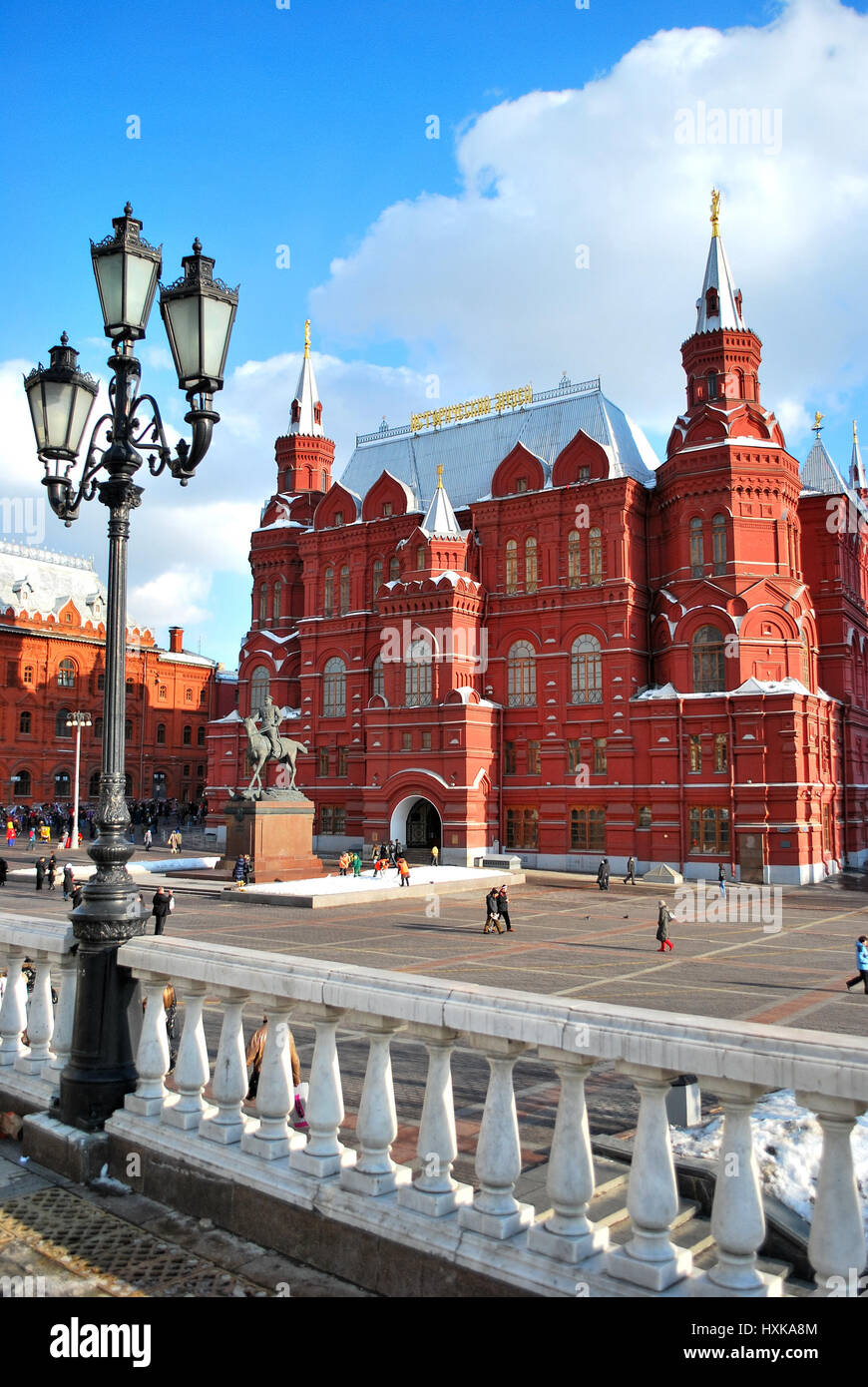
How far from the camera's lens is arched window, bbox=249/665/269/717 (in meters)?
58.2

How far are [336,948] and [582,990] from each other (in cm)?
651

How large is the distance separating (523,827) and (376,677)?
39.8ft

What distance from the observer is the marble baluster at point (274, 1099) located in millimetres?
4887

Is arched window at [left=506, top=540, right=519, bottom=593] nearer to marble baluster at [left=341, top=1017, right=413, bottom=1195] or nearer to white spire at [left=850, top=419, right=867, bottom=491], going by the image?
white spire at [left=850, top=419, right=867, bottom=491]

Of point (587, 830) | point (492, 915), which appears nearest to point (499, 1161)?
point (492, 915)

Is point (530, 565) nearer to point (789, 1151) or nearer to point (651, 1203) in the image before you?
point (789, 1151)

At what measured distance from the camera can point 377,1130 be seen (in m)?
4.41

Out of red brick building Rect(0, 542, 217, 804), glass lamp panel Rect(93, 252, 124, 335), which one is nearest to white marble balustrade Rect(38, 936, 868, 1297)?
glass lamp panel Rect(93, 252, 124, 335)

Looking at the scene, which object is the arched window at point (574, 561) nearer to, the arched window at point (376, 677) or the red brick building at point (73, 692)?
the arched window at point (376, 677)

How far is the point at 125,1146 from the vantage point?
562 cm

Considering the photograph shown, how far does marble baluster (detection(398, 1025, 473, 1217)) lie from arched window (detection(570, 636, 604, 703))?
41.6 m

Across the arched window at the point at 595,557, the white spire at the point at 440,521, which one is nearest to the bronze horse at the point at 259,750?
the white spire at the point at 440,521

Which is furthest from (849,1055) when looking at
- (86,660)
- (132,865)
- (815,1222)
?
(86,660)
